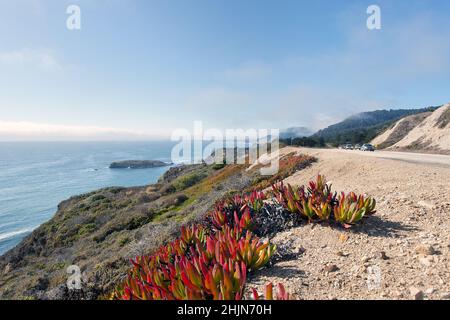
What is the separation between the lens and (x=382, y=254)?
4270 mm

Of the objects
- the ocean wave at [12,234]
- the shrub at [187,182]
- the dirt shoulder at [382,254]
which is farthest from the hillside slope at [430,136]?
the ocean wave at [12,234]

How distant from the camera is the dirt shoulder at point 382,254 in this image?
3.49 m

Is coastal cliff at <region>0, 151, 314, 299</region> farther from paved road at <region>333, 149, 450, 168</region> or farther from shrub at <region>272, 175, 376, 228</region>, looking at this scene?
paved road at <region>333, 149, 450, 168</region>

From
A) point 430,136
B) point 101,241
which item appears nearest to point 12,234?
point 101,241

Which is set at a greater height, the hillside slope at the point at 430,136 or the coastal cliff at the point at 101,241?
the hillside slope at the point at 430,136

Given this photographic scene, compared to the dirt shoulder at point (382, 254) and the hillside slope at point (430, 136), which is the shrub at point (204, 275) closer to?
the dirt shoulder at point (382, 254)

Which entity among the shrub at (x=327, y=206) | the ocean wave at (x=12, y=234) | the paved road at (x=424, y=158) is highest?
the paved road at (x=424, y=158)

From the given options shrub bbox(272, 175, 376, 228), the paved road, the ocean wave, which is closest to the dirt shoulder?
shrub bbox(272, 175, 376, 228)

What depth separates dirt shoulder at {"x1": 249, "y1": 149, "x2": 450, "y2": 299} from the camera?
3.49 meters

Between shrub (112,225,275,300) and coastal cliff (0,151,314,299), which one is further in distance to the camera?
coastal cliff (0,151,314,299)

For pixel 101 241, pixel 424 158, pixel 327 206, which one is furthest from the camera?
pixel 424 158

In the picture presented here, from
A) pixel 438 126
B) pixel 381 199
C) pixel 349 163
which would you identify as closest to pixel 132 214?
pixel 349 163

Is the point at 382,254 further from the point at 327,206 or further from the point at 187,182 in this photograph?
the point at 187,182
